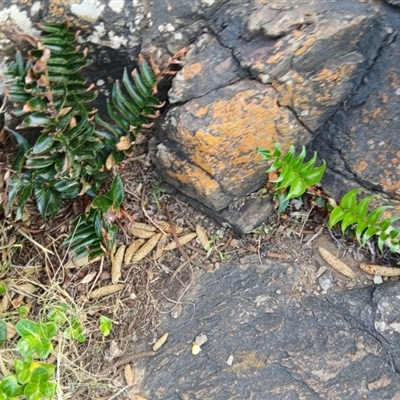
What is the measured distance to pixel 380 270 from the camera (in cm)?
222

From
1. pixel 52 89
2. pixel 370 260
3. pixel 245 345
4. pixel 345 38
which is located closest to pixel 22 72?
pixel 52 89

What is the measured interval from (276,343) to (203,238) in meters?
0.53

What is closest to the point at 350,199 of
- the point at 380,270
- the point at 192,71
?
the point at 380,270

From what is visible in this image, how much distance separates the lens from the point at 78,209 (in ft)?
7.75

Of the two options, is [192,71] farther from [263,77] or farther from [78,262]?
[78,262]

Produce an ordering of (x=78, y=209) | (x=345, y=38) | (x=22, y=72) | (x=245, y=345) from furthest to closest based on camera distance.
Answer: (x=78, y=209)
(x=245, y=345)
(x=345, y=38)
(x=22, y=72)

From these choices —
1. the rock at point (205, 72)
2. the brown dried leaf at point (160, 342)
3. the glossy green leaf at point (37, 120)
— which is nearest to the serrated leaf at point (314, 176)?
the rock at point (205, 72)

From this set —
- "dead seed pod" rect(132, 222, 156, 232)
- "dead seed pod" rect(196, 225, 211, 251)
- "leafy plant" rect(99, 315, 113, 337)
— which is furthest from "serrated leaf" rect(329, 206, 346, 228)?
"leafy plant" rect(99, 315, 113, 337)

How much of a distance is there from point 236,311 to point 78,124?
983 millimetres

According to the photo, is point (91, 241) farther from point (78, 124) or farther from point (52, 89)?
point (52, 89)

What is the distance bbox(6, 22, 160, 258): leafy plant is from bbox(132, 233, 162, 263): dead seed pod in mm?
138

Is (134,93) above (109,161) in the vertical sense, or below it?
above

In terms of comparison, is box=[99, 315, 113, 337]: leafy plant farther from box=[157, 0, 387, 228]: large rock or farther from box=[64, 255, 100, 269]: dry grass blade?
box=[157, 0, 387, 228]: large rock

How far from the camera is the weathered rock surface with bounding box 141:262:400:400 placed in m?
2.11
